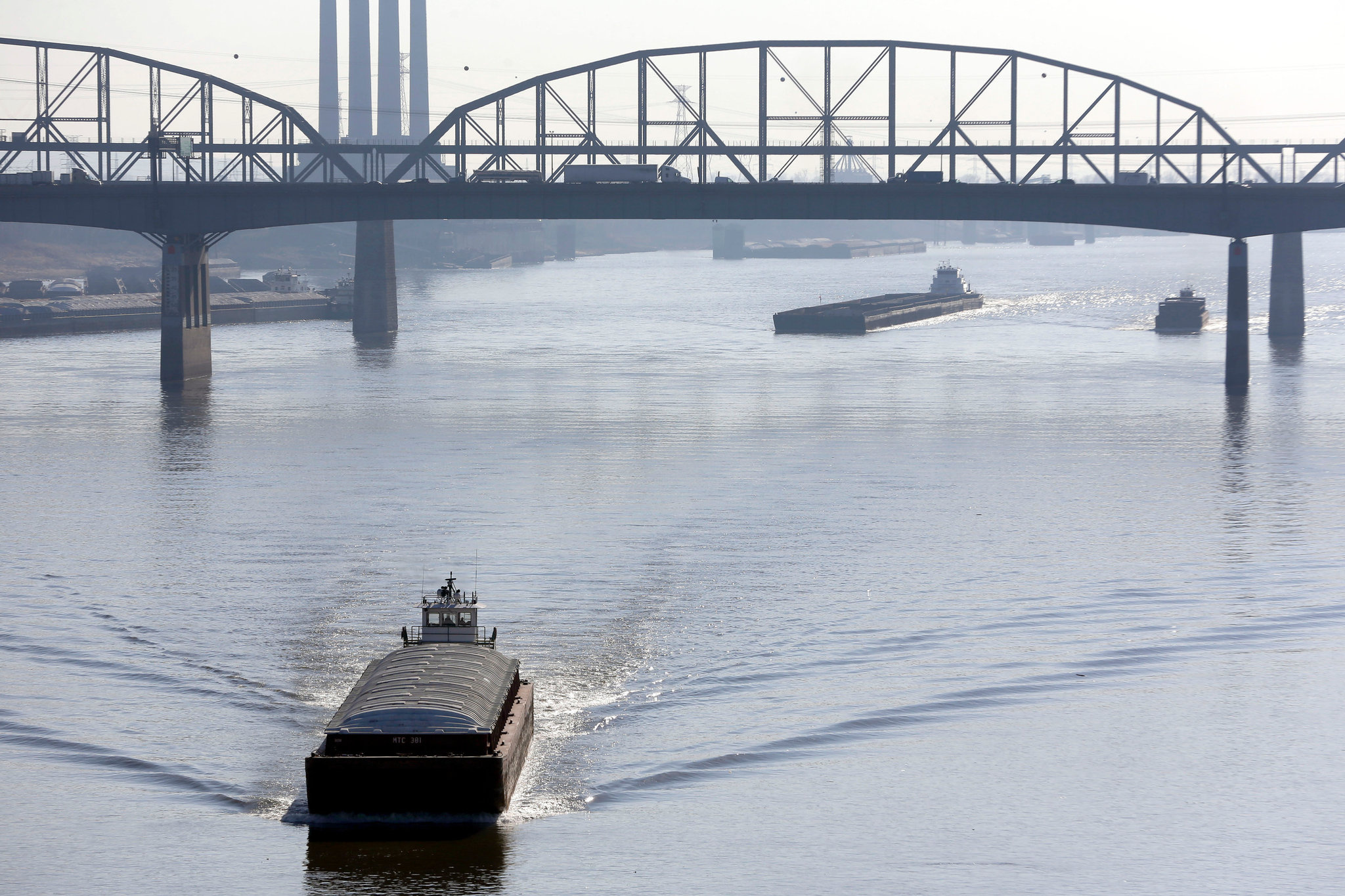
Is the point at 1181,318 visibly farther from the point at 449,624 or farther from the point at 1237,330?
the point at 449,624

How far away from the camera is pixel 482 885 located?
31.7 m

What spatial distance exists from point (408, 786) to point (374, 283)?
5770 inches

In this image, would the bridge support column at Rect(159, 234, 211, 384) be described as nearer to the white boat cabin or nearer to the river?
the river

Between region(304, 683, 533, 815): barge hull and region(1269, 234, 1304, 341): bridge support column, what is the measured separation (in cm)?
14440

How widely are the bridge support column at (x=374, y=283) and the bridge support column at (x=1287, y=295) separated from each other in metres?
91.8

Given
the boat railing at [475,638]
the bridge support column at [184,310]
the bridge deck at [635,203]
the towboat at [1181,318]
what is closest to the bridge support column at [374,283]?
the bridge support column at [184,310]

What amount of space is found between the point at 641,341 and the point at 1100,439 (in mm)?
82675

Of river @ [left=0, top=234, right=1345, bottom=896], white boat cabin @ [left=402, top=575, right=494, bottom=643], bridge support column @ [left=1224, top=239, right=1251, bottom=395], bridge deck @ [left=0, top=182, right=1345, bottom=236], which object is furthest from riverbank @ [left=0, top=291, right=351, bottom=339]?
white boat cabin @ [left=402, top=575, right=494, bottom=643]

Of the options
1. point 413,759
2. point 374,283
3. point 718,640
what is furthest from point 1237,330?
point 374,283

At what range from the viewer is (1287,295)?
538ft

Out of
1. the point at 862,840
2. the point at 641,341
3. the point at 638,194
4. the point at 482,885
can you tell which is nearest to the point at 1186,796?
the point at 862,840

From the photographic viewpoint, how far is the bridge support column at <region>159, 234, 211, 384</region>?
119 metres

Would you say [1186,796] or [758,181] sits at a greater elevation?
[758,181]

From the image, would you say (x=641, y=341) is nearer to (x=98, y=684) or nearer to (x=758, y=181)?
(x=758, y=181)
